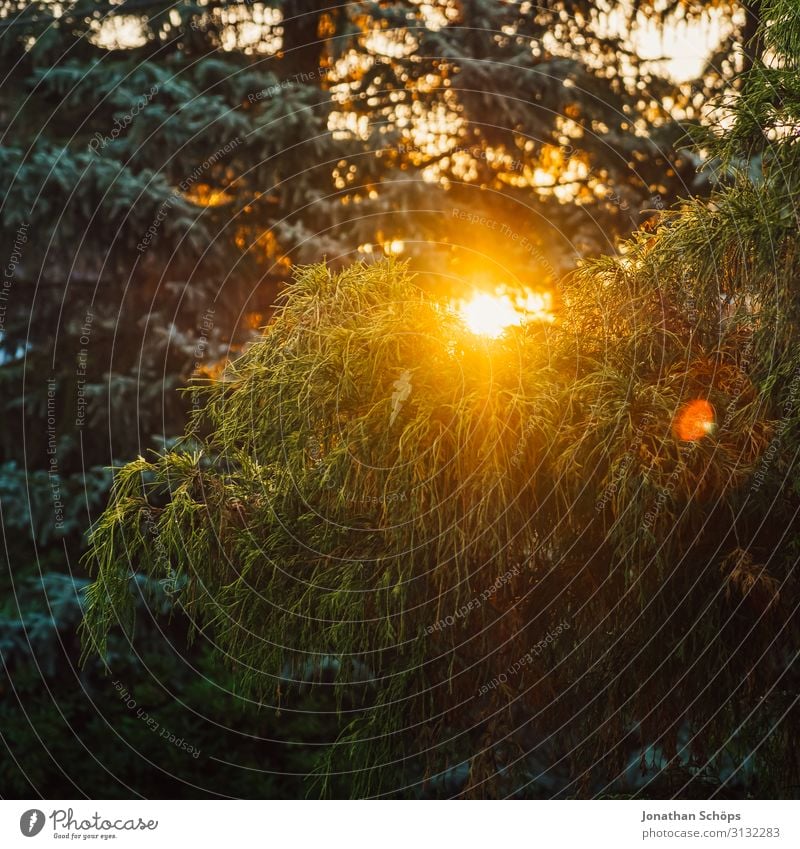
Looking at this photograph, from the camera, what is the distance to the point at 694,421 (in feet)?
6.06

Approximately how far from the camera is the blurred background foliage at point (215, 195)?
13.8 feet

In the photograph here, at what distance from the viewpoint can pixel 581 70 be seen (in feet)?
14.0

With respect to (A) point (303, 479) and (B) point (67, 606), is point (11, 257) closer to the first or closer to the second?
(B) point (67, 606)

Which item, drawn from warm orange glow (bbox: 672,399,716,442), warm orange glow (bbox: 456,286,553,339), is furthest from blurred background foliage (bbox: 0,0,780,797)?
warm orange glow (bbox: 672,399,716,442)

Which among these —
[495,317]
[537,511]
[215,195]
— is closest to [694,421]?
[537,511]

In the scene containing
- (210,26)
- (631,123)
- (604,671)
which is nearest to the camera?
(604,671)

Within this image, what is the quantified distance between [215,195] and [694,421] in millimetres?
3190

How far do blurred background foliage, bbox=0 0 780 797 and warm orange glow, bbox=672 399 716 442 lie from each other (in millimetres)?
2332

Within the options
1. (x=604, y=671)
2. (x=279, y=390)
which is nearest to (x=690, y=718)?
(x=604, y=671)

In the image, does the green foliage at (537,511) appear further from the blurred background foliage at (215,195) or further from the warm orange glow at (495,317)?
the blurred background foliage at (215,195)

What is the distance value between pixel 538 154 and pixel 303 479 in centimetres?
274

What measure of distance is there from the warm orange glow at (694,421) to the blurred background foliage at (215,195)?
233 cm

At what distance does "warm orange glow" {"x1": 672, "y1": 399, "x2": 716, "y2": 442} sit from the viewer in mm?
1825

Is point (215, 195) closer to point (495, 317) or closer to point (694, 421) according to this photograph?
point (495, 317)
